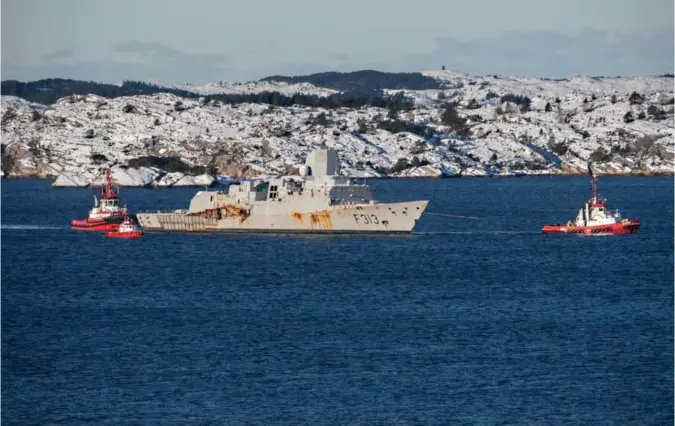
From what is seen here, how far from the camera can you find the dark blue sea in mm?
36938

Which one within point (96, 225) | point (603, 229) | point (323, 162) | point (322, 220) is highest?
point (323, 162)

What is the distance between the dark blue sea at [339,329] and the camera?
121 ft

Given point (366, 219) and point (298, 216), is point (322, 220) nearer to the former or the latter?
point (298, 216)

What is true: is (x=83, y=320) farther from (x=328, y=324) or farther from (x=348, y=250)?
(x=348, y=250)

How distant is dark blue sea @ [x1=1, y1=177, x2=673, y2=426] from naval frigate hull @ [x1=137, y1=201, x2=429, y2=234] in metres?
1.34

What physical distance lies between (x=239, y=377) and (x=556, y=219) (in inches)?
2485

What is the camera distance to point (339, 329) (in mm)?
48250

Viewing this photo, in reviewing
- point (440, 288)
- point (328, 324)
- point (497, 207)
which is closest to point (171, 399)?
point (328, 324)

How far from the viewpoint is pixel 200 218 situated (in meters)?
88.7

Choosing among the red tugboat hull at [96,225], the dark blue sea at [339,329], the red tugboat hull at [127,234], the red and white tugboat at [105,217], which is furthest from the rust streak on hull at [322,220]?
the red tugboat hull at [96,225]

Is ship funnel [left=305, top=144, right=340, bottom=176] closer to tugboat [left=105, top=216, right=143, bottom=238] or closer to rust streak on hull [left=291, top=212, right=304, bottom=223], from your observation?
rust streak on hull [left=291, top=212, right=304, bottom=223]

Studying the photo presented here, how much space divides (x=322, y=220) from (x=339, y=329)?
34.6m

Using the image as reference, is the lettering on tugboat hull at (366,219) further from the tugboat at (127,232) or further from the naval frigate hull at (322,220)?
the tugboat at (127,232)

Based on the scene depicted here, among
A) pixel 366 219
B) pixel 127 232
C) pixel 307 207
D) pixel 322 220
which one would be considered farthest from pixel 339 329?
pixel 127 232
